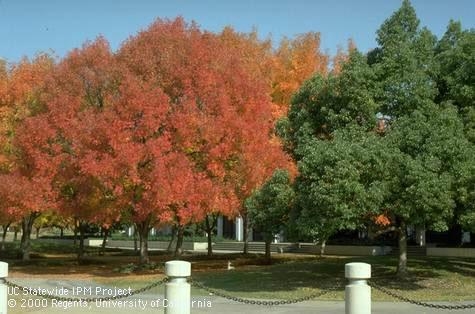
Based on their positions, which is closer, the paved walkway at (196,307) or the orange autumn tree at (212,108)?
the paved walkway at (196,307)

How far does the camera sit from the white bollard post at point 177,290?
10.0 metres

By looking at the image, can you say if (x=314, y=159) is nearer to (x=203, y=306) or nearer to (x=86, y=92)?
(x=203, y=306)

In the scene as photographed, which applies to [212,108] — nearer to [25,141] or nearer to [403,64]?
[25,141]

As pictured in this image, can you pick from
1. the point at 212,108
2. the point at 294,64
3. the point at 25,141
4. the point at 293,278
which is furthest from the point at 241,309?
the point at 294,64

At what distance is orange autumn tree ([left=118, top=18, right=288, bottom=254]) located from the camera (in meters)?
26.8

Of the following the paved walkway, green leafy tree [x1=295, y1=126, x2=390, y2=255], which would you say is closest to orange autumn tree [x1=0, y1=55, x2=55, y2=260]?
the paved walkway

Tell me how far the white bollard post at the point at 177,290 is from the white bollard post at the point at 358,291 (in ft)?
8.53

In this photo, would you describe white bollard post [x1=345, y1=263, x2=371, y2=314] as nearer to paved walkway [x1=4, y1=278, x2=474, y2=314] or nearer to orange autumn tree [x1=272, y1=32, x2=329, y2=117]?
paved walkway [x1=4, y1=278, x2=474, y2=314]

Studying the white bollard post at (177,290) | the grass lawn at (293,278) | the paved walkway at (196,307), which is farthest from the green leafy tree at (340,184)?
the white bollard post at (177,290)

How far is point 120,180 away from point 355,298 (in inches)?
709

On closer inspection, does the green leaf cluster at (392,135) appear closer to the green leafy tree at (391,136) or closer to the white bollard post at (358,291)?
the green leafy tree at (391,136)

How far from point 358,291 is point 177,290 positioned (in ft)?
9.49

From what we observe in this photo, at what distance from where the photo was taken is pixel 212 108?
27.3 m

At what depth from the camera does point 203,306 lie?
15.7 m
